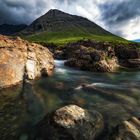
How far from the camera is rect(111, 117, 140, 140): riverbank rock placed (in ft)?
53.5

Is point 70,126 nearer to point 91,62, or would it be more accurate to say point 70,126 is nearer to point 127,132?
point 127,132

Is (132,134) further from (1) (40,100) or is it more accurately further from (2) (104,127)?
(1) (40,100)

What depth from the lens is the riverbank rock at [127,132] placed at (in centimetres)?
1632

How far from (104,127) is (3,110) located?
9786 millimetres

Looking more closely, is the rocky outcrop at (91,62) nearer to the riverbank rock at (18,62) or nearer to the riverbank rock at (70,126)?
the riverbank rock at (18,62)

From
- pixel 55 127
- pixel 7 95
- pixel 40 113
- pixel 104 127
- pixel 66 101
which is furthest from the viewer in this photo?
pixel 7 95

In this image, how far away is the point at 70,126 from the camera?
17594 mm

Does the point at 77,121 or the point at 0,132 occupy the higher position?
the point at 77,121

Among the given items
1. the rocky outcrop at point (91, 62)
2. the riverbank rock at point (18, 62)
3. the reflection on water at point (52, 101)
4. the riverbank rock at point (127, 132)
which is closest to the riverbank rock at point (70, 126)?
the reflection on water at point (52, 101)

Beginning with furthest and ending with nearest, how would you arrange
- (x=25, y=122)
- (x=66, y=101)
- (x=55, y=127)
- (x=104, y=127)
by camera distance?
1. (x=66, y=101)
2. (x=25, y=122)
3. (x=104, y=127)
4. (x=55, y=127)

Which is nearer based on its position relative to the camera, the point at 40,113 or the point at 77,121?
the point at 77,121

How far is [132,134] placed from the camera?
16516mm

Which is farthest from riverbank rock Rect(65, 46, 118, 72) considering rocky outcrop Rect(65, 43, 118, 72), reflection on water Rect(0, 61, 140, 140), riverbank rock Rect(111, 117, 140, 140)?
riverbank rock Rect(111, 117, 140, 140)

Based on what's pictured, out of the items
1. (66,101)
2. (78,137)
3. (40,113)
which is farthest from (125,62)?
(78,137)
